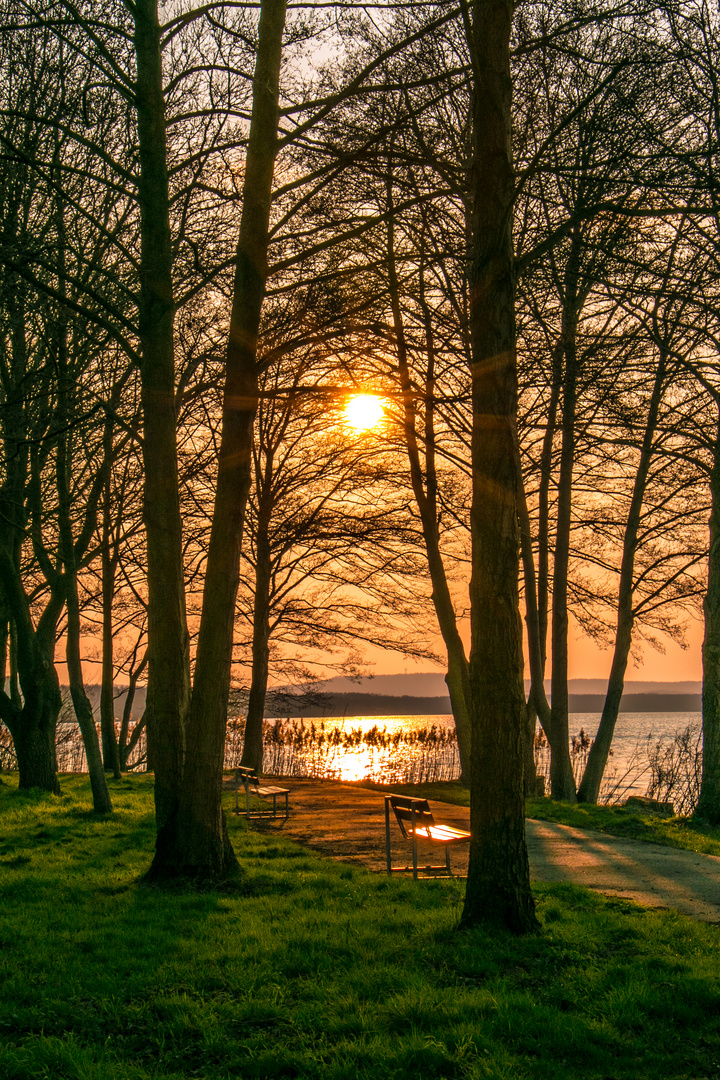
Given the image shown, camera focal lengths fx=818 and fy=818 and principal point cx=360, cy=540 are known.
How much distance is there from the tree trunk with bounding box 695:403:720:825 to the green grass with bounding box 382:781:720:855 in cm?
42

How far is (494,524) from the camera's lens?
577 cm

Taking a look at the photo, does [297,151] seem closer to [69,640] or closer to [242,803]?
[69,640]

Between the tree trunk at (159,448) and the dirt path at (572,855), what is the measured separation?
242 cm

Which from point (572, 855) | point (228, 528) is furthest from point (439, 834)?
point (228, 528)

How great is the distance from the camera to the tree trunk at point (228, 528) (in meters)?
7.16

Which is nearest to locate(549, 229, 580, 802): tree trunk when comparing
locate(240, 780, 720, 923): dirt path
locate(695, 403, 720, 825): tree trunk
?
locate(695, 403, 720, 825): tree trunk

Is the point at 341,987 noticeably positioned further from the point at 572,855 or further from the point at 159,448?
the point at 159,448

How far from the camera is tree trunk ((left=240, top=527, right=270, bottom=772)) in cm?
1764

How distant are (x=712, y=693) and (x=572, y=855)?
4763mm

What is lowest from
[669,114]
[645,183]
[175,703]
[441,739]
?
[441,739]

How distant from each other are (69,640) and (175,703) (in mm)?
4264

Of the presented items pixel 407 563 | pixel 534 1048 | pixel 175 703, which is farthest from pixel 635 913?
pixel 407 563

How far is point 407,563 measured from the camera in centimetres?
1914

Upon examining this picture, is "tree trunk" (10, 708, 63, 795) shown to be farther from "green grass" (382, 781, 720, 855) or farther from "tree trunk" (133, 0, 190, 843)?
"tree trunk" (133, 0, 190, 843)
